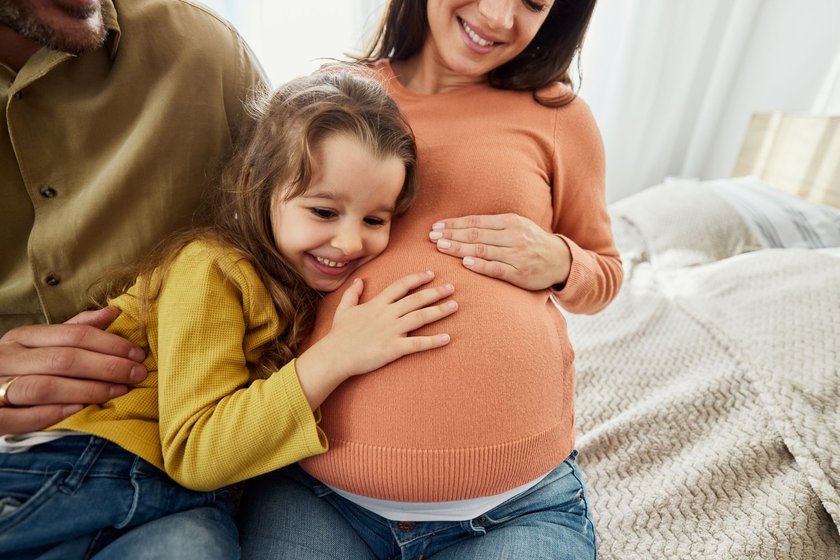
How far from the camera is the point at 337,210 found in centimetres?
75

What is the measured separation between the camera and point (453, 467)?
2.19 feet

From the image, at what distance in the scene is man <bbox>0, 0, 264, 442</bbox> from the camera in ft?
2.38

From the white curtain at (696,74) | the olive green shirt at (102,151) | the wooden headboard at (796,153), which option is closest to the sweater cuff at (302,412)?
the olive green shirt at (102,151)

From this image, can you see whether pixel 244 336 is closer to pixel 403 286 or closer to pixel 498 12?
pixel 403 286

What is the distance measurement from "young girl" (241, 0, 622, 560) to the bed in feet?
0.77

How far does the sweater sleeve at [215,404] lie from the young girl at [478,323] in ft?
0.24

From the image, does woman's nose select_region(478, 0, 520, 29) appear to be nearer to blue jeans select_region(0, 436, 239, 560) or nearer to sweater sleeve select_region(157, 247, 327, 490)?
sweater sleeve select_region(157, 247, 327, 490)

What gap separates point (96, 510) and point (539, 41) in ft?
3.66

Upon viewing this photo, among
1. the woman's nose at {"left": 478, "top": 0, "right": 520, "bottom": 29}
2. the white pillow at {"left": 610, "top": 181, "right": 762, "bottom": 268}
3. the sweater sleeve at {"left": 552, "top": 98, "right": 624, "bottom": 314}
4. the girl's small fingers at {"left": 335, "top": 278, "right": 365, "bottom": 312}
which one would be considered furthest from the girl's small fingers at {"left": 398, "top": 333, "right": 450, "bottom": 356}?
the white pillow at {"left": 610, "top": 181, "right": 762, "bottom": 268}

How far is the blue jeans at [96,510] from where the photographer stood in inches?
23.5

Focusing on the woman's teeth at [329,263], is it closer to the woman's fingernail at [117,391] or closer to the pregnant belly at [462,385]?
the pregnant belly at [462,385]

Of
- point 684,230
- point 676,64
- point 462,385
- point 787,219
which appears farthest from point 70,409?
point 676,64

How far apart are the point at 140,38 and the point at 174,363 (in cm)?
56

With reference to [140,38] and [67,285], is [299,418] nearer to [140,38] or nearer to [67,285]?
[67,285]
